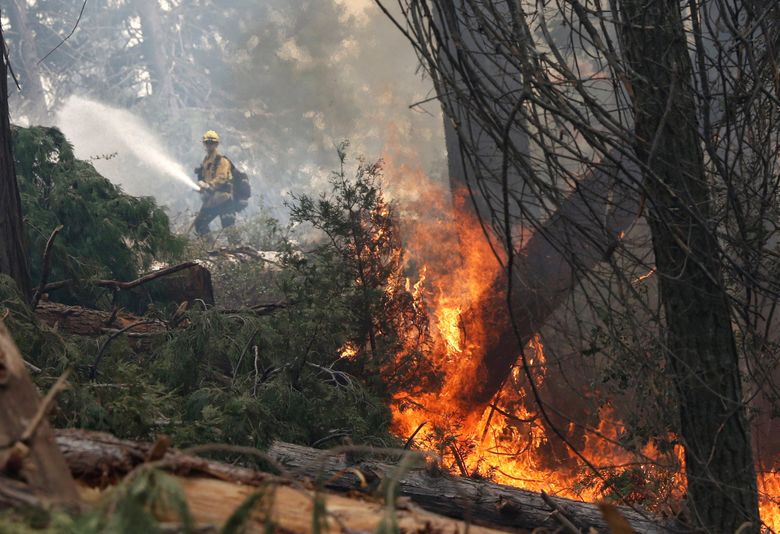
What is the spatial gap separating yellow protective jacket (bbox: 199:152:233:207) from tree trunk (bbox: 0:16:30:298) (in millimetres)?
10783

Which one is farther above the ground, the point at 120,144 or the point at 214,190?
the point at 120,144

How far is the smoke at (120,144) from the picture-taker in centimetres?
3528

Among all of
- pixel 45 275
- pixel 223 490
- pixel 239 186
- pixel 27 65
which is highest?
pixel 27 65

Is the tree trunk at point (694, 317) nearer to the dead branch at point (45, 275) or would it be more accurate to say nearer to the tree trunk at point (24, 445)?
the tree trunk at point (24, 445)

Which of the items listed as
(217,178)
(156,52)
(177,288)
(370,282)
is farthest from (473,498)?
(156,52)

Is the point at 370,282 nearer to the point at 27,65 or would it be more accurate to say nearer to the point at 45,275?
the point at 45,275

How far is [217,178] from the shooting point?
1631 cm

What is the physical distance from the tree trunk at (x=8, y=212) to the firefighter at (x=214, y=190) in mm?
10540

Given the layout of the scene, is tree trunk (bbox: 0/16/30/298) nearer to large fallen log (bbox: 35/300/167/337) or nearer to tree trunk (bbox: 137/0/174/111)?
large fallen log (bbox: 35/300/167/337)

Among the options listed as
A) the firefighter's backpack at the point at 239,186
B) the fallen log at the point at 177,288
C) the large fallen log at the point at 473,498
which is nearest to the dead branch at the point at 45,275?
the fallen log at the point at 177,288

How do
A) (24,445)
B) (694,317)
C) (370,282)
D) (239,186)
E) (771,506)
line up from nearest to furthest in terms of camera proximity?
(24,445)
(694,317)
(771,506)
(370,282)
(239,186)

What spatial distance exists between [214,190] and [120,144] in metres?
22.7

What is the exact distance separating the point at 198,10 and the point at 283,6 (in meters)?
9.29

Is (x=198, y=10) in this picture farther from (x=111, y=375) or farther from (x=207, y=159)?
(x=111, y=375)
